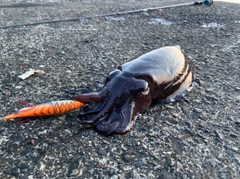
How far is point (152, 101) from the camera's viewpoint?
237cm

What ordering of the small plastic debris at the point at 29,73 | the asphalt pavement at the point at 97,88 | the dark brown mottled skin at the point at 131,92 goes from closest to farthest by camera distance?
the asphalt pavement at the point at 97,88 → the dark brown mottled skin at the point at 131,92 → the small plastic debris at the point at 29,73

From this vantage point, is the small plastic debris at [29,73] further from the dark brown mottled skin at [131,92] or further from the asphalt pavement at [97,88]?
the dark brown mottled skin at [131,92]

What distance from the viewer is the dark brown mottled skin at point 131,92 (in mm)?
1998

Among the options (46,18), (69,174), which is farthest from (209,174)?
(46,18)

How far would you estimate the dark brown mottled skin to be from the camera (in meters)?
2.00

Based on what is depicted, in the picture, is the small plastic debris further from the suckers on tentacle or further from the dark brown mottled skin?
the dark brown mottled skin

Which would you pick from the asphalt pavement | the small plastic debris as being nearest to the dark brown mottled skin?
the asphalt pavement

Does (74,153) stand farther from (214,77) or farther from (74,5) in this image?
(74,5)

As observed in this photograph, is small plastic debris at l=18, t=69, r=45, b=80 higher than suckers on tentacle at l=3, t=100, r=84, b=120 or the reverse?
the reverse

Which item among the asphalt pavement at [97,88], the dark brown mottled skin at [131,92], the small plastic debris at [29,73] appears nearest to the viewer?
the asphalt pavement at [97,88]

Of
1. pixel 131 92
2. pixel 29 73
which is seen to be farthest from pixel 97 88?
pixel 29 73

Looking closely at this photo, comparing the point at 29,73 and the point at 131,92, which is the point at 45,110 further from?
the point at 29,73

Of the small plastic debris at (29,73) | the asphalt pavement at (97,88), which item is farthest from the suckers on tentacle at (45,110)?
the small plastic debris at (29,73)

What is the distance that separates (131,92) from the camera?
2.09 metres
